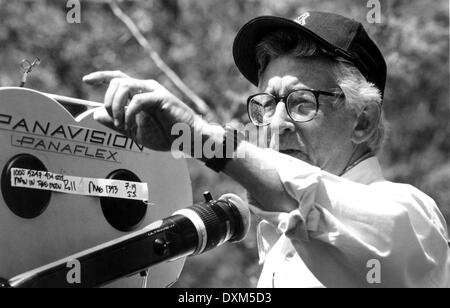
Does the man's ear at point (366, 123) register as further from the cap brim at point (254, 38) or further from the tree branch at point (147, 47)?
the tree branch at point (147, 47)

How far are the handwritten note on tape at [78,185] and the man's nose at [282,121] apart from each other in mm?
406

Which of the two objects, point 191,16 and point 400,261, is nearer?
point 400,261

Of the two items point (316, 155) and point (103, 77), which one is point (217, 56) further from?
point (103, 77)

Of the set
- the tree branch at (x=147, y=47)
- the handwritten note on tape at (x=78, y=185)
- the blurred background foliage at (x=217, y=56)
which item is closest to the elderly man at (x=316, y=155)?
the handwritten note on tape at (x=78, y=185)

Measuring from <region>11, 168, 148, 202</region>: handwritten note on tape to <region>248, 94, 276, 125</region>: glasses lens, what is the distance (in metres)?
0.44

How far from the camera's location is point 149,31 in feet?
24.6

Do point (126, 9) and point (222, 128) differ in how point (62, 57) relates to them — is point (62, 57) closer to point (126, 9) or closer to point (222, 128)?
point (126, 9)

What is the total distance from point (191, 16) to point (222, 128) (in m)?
5.79

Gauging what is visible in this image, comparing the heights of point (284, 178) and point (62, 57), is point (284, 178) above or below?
below

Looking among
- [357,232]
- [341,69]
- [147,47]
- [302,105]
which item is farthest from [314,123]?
[147,47]

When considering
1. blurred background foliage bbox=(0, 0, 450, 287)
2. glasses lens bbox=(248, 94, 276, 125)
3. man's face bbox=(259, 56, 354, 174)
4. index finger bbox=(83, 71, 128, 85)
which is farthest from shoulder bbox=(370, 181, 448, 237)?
blurred background foliage bbox=(0, 0, 450, 287)

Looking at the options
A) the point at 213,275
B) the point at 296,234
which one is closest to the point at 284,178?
the point at 296,234

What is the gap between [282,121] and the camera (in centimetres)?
235

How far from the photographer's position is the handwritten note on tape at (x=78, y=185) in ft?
6.31
